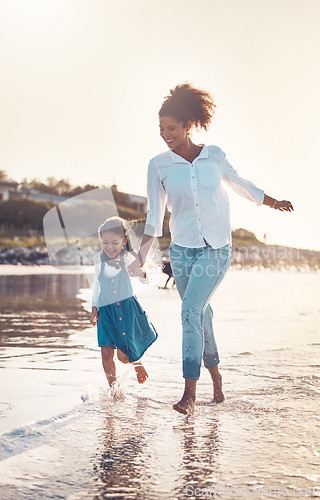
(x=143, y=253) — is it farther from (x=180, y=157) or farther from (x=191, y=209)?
(x=180, y=157)

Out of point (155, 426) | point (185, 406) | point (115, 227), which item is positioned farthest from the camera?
point (115, 227)

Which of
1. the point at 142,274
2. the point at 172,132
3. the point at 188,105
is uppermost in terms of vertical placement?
the point at 188,105

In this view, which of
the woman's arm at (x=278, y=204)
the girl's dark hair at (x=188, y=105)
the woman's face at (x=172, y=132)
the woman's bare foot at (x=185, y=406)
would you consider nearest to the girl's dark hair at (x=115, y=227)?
the woman's face at (x=172, y=132)

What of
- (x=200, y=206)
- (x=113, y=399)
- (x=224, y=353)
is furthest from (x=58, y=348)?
(x=200, y=206)

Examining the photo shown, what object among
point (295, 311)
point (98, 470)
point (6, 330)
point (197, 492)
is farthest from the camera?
point (295, 311)

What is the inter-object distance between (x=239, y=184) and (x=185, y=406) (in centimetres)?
154

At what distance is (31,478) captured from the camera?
3.06 meters

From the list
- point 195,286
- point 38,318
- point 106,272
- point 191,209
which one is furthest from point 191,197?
point 38,318

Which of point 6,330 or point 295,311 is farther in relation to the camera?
point 295,311

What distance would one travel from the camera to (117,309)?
5188 mm

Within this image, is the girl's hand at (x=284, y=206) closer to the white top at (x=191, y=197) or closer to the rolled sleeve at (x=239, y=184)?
the rolled sleeve at (x=239, y=184)

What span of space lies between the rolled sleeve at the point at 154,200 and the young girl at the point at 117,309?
18.4 inches

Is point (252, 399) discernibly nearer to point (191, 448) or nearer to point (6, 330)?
point (191, 448)

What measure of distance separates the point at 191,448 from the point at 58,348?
385 cm
